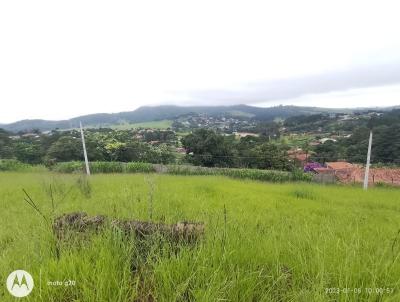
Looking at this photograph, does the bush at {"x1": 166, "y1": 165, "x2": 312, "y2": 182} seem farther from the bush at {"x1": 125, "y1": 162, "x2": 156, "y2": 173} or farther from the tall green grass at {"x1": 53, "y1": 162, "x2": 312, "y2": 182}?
the bush at {"x1": 125, "y1": 162, "x2": 156, "y2": 173}

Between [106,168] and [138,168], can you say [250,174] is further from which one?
[106,168]

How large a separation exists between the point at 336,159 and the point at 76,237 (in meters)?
44.5

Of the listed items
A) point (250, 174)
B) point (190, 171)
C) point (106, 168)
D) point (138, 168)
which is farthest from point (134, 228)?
point (106, 168)

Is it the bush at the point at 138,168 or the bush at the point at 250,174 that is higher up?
the bush at the point at 138,168

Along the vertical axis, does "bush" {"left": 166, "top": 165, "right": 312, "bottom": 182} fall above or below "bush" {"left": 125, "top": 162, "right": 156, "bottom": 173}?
below

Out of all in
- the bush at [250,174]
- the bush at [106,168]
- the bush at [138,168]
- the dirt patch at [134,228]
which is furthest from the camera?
the bush at [106,168]

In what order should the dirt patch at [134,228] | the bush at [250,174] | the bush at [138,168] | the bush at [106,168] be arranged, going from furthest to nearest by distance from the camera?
1. the bush at [106,168]
2. the bush at [138,168]
3. the bush at [250,174]
4. the dirt patch at [134,228]

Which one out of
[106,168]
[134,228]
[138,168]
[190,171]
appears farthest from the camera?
[106,168]

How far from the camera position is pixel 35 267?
2.21 m

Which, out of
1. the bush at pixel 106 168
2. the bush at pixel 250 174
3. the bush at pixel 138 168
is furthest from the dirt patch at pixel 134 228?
the bush at pixel 106 168

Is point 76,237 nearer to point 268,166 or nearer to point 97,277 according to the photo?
point 97,277

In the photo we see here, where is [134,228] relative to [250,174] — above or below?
above

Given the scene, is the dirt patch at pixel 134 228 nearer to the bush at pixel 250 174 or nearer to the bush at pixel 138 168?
the bush at pixel 250 174

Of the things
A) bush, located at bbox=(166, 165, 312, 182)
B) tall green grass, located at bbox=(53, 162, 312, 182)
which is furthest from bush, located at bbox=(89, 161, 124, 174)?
bush, located at bbox=(166, 165, 312, 182)
